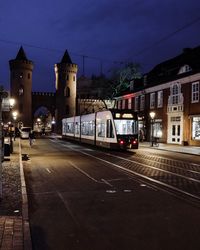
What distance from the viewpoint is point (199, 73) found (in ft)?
125

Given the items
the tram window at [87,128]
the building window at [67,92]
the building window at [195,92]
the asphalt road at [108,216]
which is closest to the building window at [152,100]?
the building window at [195,92]

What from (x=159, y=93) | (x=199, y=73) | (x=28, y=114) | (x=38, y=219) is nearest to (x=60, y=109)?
(x=28, y=114)

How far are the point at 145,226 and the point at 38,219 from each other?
2.29 metres

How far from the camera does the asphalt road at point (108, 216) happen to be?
22.6 ft

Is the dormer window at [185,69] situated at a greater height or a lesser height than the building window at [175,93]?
greater

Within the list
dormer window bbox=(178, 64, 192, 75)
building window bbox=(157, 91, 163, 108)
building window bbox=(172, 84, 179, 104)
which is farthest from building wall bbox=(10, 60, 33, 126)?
dormer window bbox=(178, 64, 192, 75)

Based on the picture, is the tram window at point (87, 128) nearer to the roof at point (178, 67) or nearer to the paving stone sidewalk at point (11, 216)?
the roof at point (178, 67)

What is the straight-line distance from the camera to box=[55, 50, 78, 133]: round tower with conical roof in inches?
3920

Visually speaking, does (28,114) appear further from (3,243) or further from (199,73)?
(3,243)

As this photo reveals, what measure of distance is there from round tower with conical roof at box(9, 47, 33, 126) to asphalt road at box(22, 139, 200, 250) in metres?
84.3

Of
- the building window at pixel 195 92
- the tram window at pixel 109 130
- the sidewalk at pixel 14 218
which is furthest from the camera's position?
the building window at pixel 195 92

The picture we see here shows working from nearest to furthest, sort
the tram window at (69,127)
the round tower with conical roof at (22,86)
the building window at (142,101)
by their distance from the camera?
the tram window at (69,127) → the building window at (142,101) → the round tower with conical roof at (22,86)

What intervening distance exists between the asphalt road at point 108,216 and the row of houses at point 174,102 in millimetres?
26532

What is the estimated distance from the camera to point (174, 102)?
143 ft
